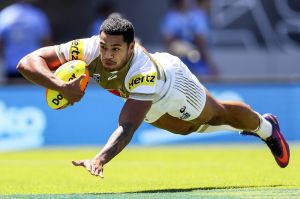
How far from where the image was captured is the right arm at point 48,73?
9188 millimetres

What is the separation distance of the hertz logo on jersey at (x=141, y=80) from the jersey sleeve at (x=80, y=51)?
54cm

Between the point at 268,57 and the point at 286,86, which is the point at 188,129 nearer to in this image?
the point at 286,86

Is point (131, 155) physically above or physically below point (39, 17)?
below

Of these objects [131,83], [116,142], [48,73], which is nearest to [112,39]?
[131,83]

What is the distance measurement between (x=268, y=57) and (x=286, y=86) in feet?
19.5

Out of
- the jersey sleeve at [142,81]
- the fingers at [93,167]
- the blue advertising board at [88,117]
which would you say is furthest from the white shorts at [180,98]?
the blue advertising board at [88,117]

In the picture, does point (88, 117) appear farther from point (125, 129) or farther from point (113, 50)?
point (125, 129)

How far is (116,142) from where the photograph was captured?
912 cm

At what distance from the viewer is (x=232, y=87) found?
704 inches

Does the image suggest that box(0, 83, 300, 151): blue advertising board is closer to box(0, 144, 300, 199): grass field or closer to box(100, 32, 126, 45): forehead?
box(0, 144, 300, 199): grass field

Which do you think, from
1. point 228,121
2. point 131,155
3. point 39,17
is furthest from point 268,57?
point 228,121

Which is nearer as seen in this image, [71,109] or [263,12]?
[71,109]

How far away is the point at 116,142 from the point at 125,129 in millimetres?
214

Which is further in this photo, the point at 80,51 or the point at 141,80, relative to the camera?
the point at 80,51
